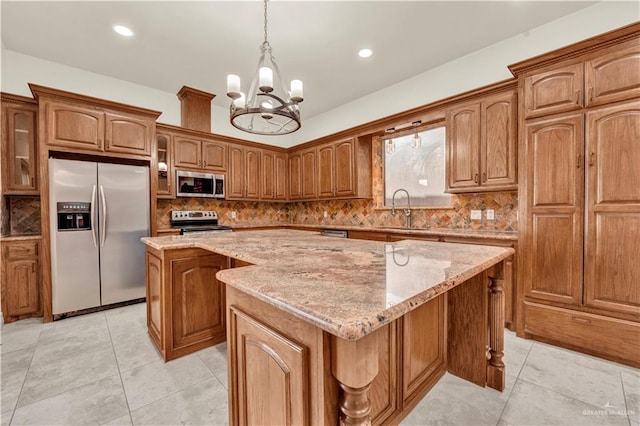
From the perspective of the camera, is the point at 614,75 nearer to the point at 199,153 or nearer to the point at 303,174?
the point at 303,174

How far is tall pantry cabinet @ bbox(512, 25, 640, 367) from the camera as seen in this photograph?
6.54 ft

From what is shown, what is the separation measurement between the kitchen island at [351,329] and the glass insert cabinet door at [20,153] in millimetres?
3000

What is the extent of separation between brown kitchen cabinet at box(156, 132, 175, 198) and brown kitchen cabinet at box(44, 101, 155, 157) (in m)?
0.41

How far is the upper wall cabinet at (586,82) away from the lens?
199cm

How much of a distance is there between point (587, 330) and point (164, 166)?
4.92 m

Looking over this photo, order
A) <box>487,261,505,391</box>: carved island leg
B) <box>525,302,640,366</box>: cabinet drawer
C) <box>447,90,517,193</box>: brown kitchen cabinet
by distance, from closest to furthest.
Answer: <box>487,261,505,391</box>: carved island leg, <box>525,302,640,366</box>: cabinet drawer, <box>447,90,517,193</box>: brown kitchen cabinet

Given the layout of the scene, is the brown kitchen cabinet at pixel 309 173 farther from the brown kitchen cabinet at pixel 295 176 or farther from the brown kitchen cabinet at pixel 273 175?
the brown kitchen cabinet at pixel 273 175

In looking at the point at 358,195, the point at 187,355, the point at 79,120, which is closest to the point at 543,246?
the point at 358,195

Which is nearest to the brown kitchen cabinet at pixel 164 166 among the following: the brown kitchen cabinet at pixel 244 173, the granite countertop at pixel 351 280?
the brown kitchen cabinet at pixel 244 173

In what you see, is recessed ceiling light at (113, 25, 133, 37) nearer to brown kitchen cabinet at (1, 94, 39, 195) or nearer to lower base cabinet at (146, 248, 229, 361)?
brown kitchen cabinet at (1, 94, 39, 195)

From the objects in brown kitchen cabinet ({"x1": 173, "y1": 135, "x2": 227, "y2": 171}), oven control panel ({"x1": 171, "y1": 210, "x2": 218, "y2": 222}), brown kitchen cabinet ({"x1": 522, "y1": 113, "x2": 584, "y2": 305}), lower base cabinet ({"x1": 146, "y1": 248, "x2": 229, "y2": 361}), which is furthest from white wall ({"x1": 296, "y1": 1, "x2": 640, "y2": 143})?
lower base cabinet ({"x1": 146, "y1": 248, "x2": 229, "y2": 361})

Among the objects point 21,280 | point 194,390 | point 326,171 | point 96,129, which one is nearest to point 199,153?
point 96,129

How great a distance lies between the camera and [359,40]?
9.68 ft

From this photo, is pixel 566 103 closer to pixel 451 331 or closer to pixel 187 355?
pixel 451 331
